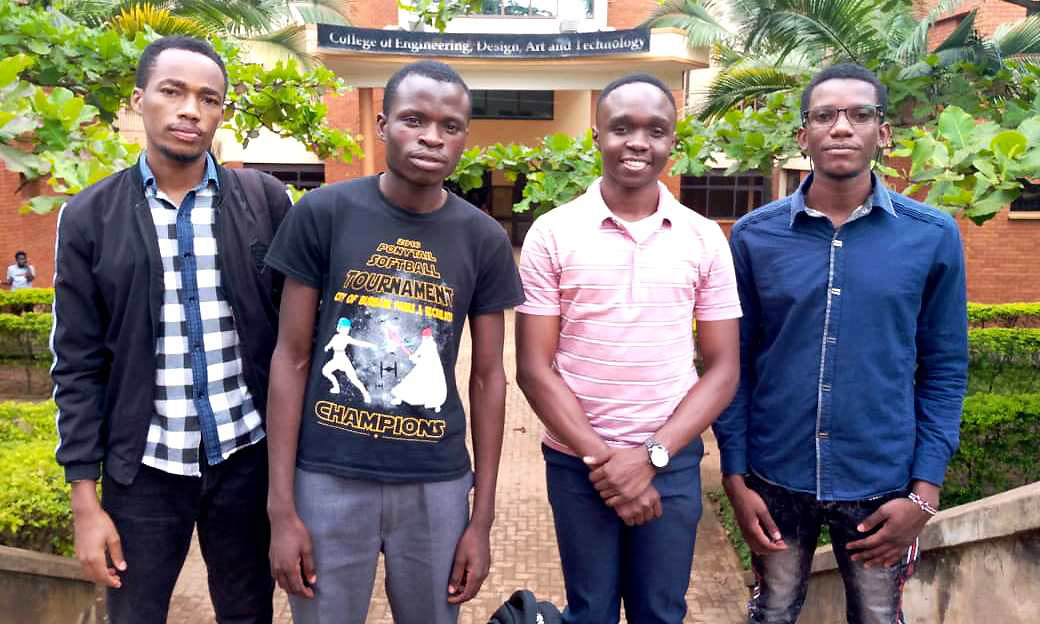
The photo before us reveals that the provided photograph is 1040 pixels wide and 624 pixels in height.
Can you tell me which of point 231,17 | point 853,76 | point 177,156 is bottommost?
point 177,156

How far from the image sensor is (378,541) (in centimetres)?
222

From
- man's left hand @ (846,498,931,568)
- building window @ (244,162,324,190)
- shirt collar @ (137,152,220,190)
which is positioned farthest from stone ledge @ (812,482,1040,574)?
building window @ (244,162,324,190)

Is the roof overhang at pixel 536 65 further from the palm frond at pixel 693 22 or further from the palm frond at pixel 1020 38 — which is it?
the palm frond at pixel 1020 38

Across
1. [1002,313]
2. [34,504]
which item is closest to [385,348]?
[34,504]

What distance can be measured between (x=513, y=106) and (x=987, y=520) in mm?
17322

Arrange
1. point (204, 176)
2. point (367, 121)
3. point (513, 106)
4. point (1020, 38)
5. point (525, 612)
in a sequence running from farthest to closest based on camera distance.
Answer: point (513, 106) → point (367, 121) → point (1020, 38) → point (204, 176) → point (525, 612)

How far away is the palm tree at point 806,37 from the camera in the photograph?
7.52 metres

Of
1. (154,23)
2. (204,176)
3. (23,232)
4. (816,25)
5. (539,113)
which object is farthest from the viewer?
(539,113)

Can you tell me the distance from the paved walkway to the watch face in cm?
217

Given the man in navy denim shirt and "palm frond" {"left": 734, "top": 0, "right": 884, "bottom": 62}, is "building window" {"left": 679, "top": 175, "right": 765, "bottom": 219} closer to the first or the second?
"palm frond" {"left": 734, "top": 0, "right": 884, "bottom": 62}

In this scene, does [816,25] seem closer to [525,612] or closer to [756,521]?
[756,521]

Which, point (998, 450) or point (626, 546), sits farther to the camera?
point (998, 450)

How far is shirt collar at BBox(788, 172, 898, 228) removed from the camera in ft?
8.07

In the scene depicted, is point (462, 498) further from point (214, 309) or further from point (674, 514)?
point (214, 309)
